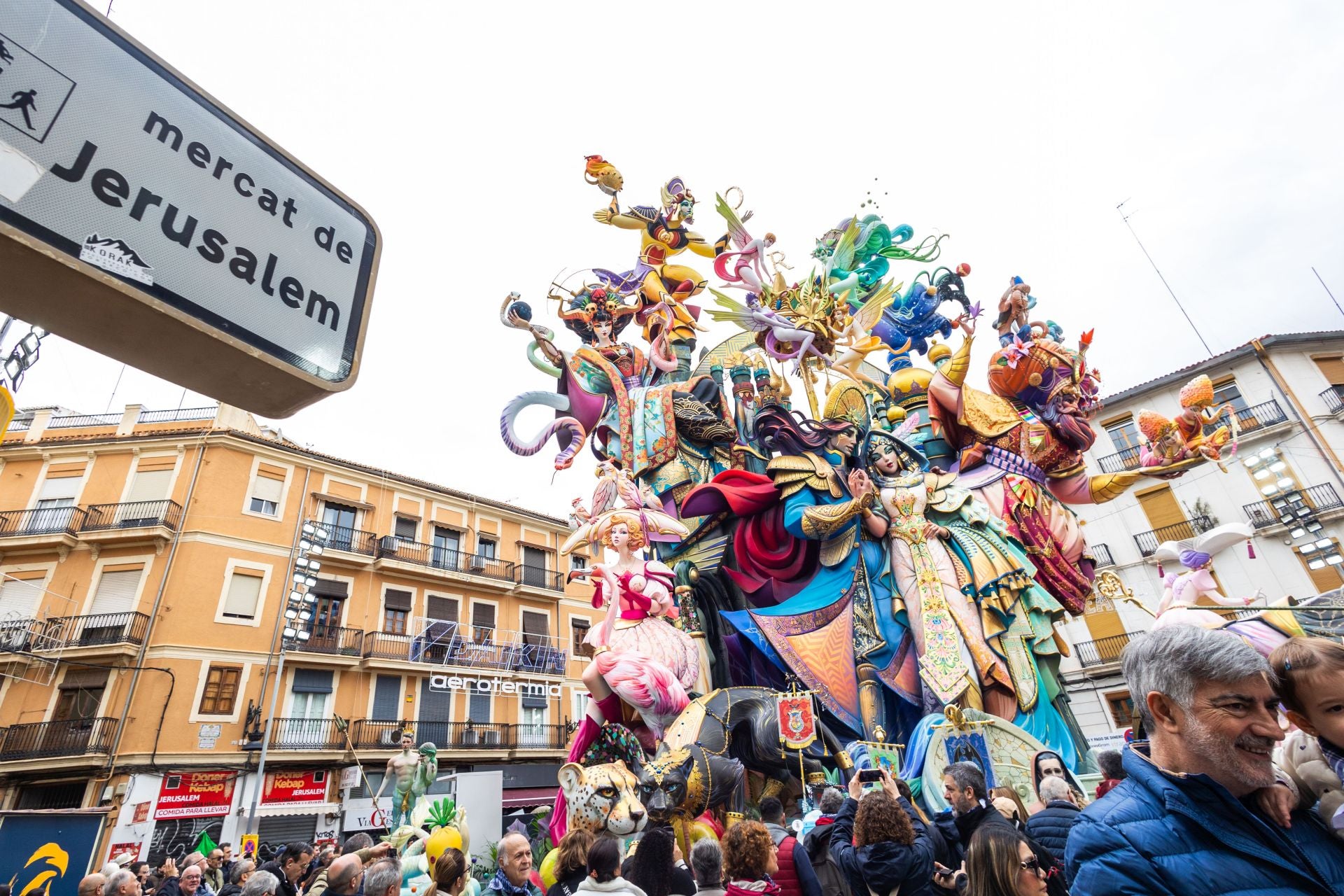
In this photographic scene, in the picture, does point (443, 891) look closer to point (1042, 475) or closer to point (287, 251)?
point (287, 251)

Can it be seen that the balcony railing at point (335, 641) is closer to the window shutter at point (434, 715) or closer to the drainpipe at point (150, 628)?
the window shutter at point (434, 715)

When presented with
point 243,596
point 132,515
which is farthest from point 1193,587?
point 132,515

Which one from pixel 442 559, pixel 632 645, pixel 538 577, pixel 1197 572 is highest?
pixel 442 559

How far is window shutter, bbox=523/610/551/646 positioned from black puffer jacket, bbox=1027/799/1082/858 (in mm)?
22705

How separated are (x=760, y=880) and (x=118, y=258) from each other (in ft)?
10.2

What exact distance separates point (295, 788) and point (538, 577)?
32.9 ft

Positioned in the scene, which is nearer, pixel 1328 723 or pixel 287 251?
pixel 287 251

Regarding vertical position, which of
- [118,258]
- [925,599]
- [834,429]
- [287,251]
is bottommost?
[118,258]

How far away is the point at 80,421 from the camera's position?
20875mm

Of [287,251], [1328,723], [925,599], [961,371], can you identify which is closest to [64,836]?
[287,251]

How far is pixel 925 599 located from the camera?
1027 cm

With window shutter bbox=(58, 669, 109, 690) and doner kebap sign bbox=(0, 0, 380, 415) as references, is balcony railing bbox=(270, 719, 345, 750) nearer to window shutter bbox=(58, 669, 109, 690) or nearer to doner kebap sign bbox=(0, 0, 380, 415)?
window shutter bbox=(58, 669, 109, 690)

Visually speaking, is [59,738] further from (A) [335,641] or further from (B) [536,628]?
(B) [536,628]

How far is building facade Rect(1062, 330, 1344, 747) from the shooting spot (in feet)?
57.7
